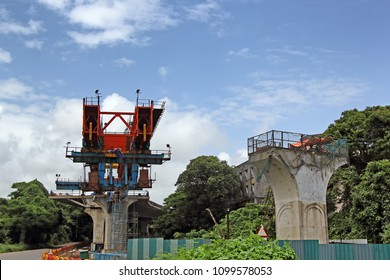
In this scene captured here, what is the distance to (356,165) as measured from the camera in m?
34.2

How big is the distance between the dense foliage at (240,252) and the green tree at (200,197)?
40.4 metres

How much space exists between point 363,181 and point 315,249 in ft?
44.8

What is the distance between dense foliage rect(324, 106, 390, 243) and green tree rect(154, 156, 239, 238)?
16.7 meters

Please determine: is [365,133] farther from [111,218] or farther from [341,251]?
[111,218]

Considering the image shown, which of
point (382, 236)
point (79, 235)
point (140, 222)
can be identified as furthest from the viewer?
point (79, 235)

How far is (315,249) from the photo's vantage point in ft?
49.2

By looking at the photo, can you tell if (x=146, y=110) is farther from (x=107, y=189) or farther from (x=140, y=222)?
(x=140, y=222)

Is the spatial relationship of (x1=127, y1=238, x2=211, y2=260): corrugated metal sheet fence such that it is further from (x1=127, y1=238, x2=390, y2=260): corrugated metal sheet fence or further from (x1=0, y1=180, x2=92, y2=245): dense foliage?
(x1=0, y1=180, x2=92, y2=245): dense foliage

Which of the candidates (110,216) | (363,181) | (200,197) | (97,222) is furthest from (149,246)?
(97,222)

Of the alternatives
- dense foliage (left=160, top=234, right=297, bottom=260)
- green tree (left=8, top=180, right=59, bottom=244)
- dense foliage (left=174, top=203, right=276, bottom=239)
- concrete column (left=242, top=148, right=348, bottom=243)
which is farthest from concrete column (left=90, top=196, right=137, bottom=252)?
dense foliage (left=160, top=234, right=297, bottom=260)

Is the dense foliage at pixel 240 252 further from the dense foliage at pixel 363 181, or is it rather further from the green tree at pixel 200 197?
the green tree at pixel 200 197

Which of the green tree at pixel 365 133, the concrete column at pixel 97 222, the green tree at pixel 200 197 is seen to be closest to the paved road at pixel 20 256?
the concrete column at pixel 97 222
